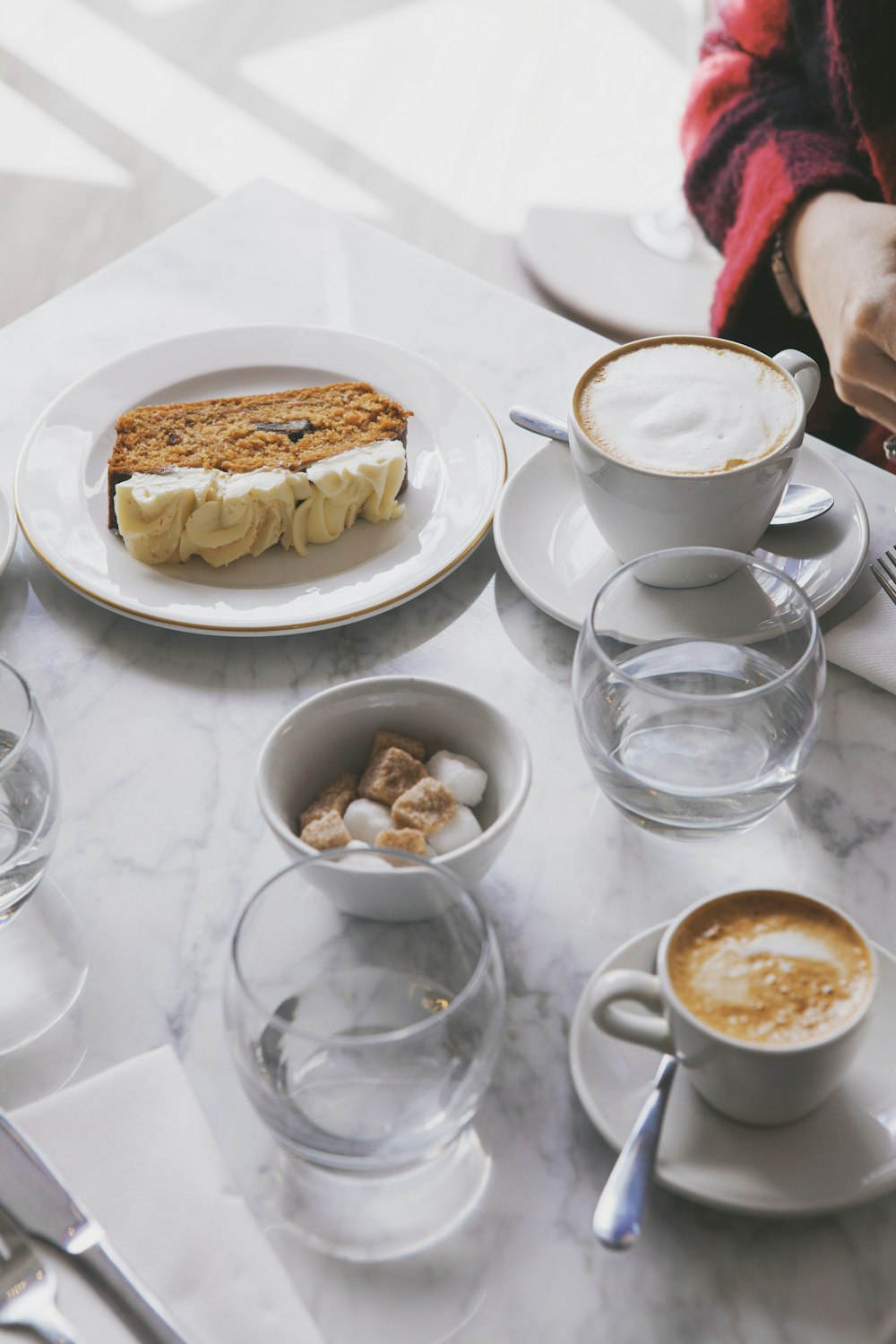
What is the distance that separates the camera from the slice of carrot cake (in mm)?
903

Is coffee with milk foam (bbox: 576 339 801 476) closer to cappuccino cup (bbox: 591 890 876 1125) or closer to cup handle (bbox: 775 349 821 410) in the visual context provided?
cup handle (bbox: 775 349 821 410)

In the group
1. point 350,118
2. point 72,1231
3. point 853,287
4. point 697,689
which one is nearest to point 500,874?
point 697,689

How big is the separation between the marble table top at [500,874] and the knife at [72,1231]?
0.07 m

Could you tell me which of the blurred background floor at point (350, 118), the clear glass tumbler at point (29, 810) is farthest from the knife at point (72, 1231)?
the blurred background floor at point (350, 118)

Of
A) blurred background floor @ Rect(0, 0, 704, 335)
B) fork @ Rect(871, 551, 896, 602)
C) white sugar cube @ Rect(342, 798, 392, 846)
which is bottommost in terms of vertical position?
blurred background floor @ Rect(0, 0, 704, 335)

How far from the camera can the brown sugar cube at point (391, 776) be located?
2.24 ft

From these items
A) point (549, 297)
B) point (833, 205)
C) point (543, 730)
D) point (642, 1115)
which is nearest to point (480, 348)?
point (833, 205)

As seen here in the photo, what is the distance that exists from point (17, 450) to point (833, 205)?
783 mm

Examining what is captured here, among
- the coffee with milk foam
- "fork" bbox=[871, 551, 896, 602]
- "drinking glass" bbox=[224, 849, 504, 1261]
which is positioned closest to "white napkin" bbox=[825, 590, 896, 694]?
"fork" bbox=[871, 551, 896, 602]

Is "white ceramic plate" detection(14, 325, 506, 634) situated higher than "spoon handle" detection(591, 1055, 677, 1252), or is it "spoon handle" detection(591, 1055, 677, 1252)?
"white ceramic plate" detection(14, 325, 506, 634)

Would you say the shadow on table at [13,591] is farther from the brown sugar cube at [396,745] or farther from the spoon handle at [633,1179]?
the spoon handle at [633,1179]

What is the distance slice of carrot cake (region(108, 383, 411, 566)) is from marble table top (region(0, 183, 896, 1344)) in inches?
3.3

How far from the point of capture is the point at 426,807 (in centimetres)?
66

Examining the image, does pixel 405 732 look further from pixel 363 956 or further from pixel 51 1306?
pixel 51 1306
